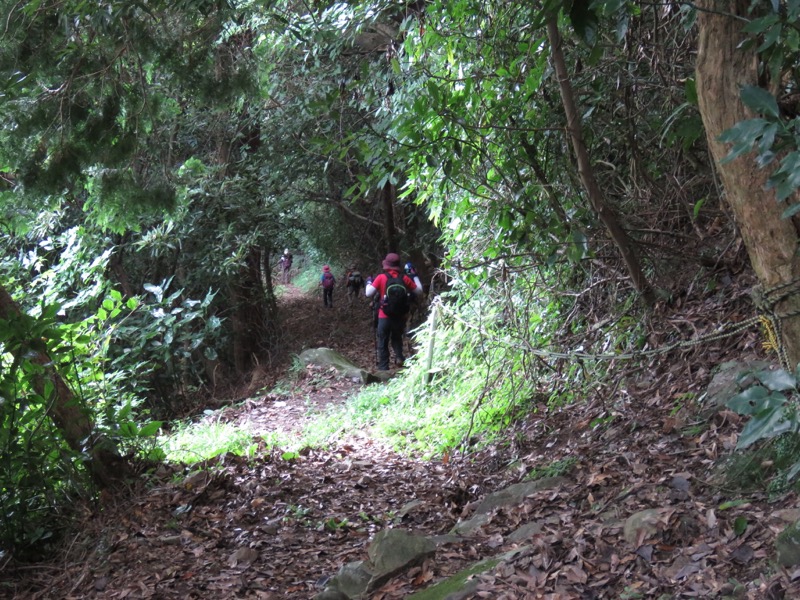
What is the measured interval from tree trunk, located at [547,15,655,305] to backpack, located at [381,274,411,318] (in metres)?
6.68

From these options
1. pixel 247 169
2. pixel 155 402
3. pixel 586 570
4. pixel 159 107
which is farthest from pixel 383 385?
pixel 586 570

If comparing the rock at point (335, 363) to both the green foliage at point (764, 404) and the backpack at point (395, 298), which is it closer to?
the backpack at point (395, 298)

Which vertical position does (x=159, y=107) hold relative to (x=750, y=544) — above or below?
above

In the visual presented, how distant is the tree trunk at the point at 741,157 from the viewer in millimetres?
3111

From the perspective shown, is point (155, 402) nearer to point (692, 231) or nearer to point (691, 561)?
point (692, 231)

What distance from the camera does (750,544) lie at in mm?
3053

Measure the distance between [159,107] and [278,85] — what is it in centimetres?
609

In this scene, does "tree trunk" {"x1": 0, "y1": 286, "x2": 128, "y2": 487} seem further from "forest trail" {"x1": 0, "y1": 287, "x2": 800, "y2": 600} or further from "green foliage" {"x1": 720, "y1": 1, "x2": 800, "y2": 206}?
"green foliage" {"x1": 720, "y1": 1, "x2": 800, "y2": 206}

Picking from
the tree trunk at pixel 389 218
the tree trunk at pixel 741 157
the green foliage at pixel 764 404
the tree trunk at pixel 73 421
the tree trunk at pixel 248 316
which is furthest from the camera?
the tree trunk at pixel 389 218

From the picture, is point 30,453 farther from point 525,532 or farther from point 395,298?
point 395,298

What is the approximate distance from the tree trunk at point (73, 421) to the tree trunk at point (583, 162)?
3.84 m

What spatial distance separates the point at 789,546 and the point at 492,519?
81.0 inches

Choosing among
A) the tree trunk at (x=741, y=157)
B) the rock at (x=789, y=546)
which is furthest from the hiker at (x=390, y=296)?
the rock at (x=789, y=546)

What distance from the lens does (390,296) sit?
479 inches
